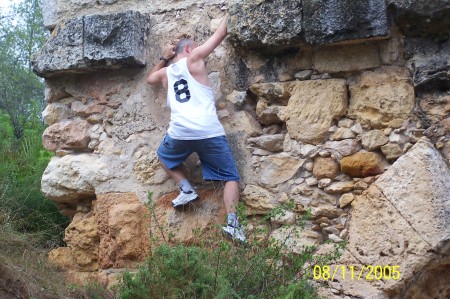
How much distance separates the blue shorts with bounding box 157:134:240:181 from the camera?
4.55m

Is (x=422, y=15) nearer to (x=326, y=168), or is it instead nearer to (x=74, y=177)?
(x=326, y=168)

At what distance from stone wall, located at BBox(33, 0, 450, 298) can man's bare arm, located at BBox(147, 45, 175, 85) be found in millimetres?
81

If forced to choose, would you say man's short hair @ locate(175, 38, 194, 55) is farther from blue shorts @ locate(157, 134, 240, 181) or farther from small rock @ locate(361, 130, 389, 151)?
small rock @ locate(361, 130, 389, 151)

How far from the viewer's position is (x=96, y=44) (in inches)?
195

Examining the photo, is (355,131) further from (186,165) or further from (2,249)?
(2,249)

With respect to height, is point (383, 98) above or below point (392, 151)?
above

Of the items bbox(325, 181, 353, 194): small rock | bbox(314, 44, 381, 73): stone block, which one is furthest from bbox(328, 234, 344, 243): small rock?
bbox(314, 44, 381, 73): stone block

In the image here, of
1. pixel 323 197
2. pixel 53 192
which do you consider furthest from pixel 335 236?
pixel 53 192

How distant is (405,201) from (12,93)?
6951 mm

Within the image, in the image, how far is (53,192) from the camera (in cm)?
504

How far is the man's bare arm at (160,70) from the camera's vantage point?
4809 mm

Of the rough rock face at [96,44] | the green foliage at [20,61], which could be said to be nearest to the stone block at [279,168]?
the rough rock face at [96,44]

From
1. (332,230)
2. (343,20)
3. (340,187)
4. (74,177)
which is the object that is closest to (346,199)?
(340,187)

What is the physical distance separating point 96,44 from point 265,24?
112 cm
